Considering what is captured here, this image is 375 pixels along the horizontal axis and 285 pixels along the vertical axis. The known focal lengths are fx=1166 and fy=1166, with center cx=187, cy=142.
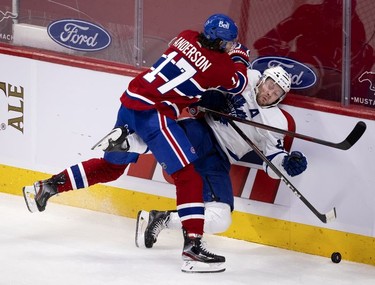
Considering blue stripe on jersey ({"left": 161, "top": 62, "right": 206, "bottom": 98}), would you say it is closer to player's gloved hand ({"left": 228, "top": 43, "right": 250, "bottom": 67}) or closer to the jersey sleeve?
the jersey sleeve

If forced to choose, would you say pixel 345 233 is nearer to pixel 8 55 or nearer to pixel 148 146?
pixel 148 146

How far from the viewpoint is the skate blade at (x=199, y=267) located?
5.12 m

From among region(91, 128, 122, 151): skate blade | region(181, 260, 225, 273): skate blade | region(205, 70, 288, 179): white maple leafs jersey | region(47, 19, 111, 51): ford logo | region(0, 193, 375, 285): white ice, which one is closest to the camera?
region(0, 193, 375, 285): white ice

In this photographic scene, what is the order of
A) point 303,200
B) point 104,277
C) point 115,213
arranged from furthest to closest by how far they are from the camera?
point 115,213 < point 303,200 < point 104,277

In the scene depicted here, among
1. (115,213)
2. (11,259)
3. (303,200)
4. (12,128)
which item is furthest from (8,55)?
(303,200)

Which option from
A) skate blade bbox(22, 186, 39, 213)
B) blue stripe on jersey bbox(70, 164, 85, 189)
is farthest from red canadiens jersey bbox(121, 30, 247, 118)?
skate blade bbox(22, 186, 39, 213)

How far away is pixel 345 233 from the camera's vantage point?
5.39m

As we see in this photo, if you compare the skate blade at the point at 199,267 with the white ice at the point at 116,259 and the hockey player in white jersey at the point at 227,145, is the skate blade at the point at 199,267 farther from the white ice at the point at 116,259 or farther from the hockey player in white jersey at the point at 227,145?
the hockey player in white jersey at the point at 227,145

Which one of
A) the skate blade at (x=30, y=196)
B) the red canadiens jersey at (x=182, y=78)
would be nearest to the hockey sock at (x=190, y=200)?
the red canadiens jersey at (x=182, y=78)

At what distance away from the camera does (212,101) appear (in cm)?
550

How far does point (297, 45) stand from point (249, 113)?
0.40 m

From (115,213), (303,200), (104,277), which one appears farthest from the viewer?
(115,213)

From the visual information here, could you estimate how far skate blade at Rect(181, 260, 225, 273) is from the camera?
5125 millimetres

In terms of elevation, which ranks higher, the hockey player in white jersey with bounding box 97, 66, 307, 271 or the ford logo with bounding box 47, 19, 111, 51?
the ford logo with bounding box 47, 19, 111, 51
